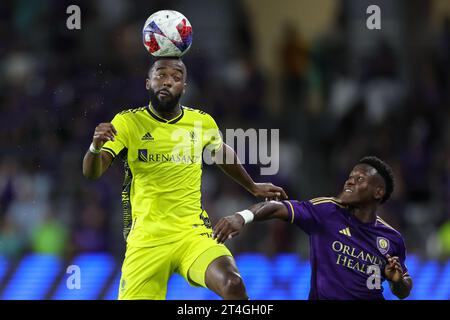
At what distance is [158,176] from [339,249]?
1.47m

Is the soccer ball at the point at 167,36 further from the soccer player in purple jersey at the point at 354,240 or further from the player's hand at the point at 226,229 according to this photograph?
the player's hand at the point at 226,229

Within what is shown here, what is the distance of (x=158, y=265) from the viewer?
808 centimetres

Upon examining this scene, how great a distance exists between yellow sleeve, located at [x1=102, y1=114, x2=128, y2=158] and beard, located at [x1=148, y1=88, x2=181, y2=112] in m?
0.27

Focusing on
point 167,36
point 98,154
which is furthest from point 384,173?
point 98,154

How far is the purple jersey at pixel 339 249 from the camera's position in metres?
7.99

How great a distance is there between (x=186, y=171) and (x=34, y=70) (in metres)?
7.75

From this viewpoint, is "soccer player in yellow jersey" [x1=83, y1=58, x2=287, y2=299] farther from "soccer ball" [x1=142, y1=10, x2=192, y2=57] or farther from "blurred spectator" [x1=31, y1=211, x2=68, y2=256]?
"blurred spectator" [x1=31, y1=211, x2=68, y2=256]

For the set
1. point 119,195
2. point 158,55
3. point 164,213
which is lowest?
point 119,195

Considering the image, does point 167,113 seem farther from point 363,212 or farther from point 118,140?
point 363,212

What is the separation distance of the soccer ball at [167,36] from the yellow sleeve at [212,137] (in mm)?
626
